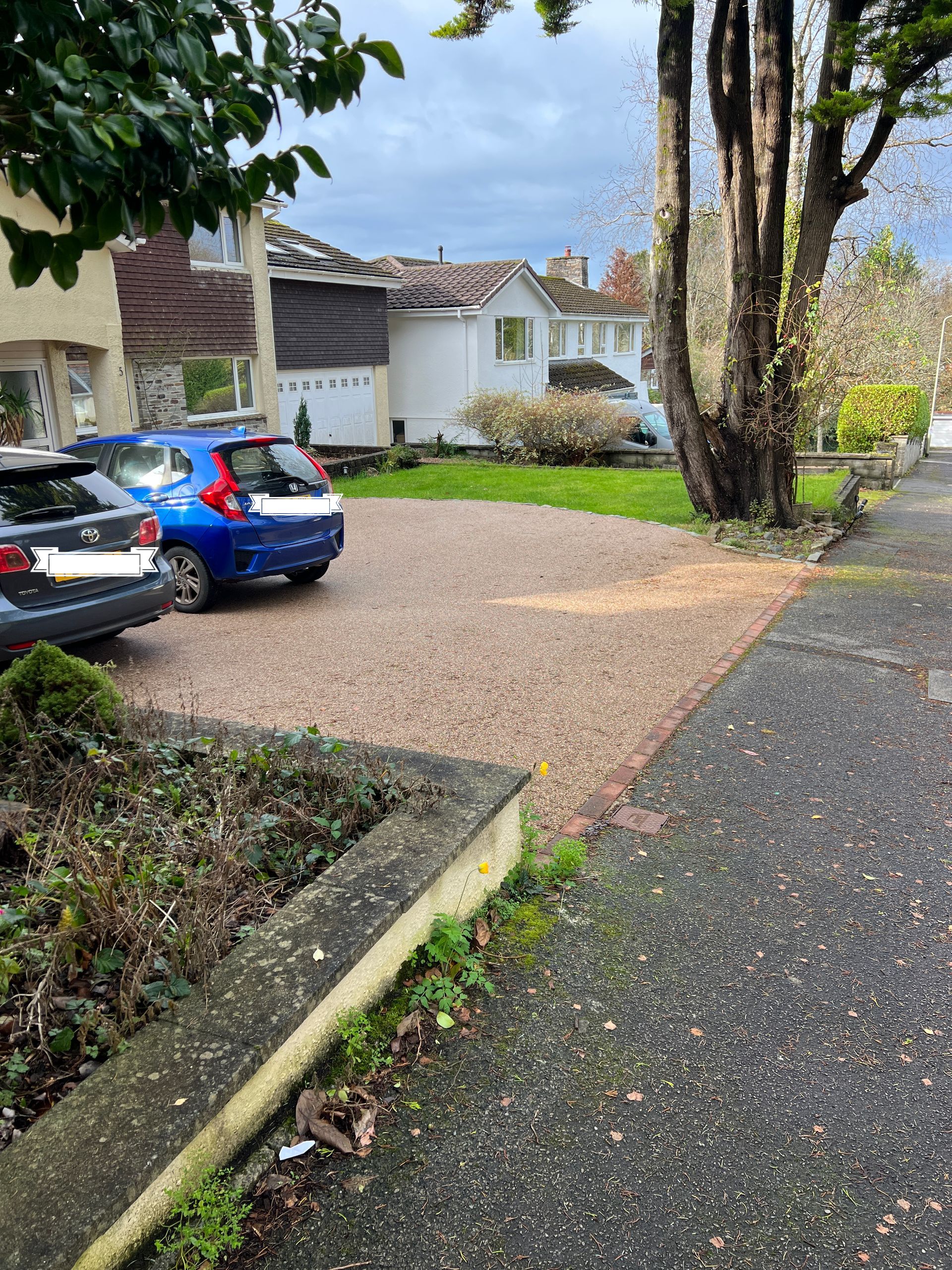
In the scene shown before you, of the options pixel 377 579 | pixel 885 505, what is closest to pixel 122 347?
pixel 377 579

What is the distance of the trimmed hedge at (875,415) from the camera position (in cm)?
2502

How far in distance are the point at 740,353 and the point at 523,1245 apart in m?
11.6

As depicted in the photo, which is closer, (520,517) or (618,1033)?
(618,1033)

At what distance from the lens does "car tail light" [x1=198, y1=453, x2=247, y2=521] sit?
27.9 feet

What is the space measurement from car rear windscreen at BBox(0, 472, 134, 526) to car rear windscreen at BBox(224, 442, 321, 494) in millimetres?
1715

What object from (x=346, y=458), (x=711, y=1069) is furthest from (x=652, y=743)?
(x=346, y=458)

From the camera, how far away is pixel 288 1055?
8.82 ft

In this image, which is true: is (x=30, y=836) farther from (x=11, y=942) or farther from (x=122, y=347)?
(x=122, y=347)

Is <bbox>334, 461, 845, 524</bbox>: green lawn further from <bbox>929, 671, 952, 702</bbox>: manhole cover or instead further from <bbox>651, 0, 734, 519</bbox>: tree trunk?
<bbox>929, 671, 952, 702</bbox>: manhole cover

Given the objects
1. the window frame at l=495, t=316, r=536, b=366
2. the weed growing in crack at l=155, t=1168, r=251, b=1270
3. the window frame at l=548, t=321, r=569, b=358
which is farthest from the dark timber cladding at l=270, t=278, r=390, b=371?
the weed growing in crack at l=155, t=1168, r=251, b=1270

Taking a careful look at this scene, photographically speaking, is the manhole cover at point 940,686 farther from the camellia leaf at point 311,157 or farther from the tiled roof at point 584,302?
the tiled roof at point 584,302

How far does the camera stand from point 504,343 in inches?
1239

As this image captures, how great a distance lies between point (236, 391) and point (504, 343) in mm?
12934

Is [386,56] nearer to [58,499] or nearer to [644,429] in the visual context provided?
[58,499]
